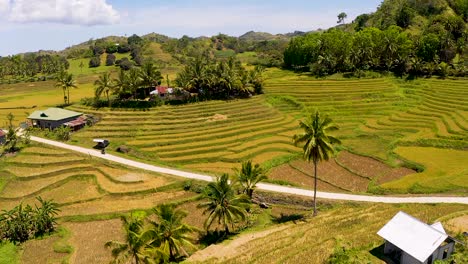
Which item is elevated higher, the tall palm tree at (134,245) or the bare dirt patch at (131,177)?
the tall palm tree at (134,245)

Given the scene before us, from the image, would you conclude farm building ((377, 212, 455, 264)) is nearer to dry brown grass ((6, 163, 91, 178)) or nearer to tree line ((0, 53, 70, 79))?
dry brown grass ((6, 163, 91, 178))

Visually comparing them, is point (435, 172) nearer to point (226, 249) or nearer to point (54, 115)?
point (226, 249)

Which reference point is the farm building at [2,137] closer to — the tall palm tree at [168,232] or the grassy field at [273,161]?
the grassy field at [273,161]

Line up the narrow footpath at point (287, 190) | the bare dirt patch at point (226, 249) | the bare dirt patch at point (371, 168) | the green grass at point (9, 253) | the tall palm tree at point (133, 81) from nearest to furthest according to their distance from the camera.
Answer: the bare dirt patch at point (226, 249) < the green grass at point (9, 253) < the narrow footpath at point (287, 190) < the bare dirt patch at point (371, 168) < the tall palm tree at point (133, 81)

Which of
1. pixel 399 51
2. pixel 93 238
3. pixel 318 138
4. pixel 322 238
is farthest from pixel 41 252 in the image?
pixel 399 51

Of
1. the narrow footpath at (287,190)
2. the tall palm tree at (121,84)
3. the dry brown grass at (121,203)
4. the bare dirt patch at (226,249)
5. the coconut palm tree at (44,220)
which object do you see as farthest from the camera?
the tall palm tree at (121,84)

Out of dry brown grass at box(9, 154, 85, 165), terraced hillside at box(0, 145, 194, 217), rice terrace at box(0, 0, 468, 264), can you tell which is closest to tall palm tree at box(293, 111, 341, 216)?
rice terrace at box(0, 0, 468, 264)

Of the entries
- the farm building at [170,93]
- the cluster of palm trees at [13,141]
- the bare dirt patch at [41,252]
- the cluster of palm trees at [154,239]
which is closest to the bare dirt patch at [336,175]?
the cluster of palm trees at [154,239]
